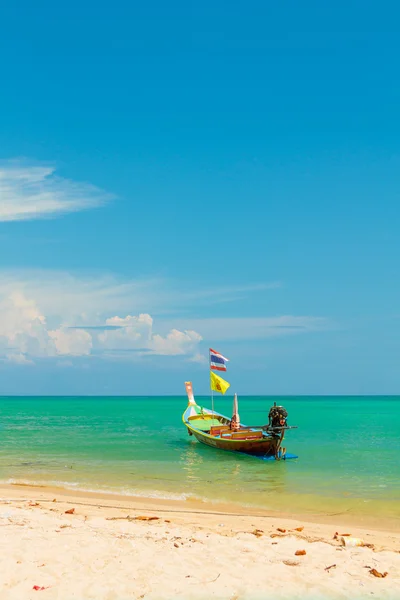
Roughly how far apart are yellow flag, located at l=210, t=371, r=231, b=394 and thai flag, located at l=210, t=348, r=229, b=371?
515 mm

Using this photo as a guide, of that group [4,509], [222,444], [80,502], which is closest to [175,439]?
[222,444]

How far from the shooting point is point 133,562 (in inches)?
352

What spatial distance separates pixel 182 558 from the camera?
30.3 feet

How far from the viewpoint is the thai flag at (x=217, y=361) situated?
31891 mm

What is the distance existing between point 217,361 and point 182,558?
75.8 feet

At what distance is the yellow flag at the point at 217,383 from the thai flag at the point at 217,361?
515 mm

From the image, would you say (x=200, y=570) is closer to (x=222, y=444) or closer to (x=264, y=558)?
(x=264, y=558)

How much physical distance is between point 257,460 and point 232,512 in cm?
1185

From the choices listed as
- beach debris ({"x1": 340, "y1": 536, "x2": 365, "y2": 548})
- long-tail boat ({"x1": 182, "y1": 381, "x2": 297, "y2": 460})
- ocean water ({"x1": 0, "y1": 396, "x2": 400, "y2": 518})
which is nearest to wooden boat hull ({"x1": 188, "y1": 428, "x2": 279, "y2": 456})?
long-tail boat ({"x1": 182, "y1": 381, "x2": 297, "y2": 460})

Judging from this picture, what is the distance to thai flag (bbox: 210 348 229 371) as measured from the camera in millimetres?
31891

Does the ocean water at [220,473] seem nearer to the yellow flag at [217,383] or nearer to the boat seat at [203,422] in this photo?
the boat seat at [203,422]

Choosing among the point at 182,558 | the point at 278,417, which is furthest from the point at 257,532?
the point at 278,417

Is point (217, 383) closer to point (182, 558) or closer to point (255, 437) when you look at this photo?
point (255, 437)

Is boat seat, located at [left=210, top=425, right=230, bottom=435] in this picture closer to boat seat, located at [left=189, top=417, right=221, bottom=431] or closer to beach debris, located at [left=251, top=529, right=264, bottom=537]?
boat seat, located at [left=189, top=417, right=221, bottom=431]
